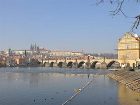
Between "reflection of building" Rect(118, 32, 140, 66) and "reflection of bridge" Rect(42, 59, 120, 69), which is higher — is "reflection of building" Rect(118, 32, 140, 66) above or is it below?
above

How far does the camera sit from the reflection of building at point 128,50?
8888 centimetres

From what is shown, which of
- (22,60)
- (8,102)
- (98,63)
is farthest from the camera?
(22,60)

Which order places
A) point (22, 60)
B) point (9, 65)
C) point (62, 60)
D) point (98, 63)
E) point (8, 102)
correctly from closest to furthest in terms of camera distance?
point (8, 102)
point (98, 63)
point (62, 60)
point (9, 65)
point (22, 60)

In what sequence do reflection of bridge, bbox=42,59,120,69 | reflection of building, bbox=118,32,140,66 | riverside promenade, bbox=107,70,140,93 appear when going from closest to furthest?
riverside promenade, bbox=107,70,140,93
reflection of building, bbox=118,32,140,66
reflection of bridge, bbox=42,59,120,69

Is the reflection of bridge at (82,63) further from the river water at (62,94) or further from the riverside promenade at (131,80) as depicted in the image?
the river water at (62,94)

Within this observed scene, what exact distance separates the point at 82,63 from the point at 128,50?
86.7ft

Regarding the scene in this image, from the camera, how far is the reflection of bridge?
10365 cm

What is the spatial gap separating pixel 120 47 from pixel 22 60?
218 feet

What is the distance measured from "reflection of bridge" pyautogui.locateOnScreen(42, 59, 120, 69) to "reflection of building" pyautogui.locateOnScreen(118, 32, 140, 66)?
3.42 m

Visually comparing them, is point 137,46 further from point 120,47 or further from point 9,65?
point 9,65

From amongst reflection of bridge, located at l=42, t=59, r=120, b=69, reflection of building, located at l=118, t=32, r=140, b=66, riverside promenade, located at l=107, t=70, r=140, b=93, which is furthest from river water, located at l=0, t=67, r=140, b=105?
reflection of bridge, located at l=42, t=59, r=120, b=69

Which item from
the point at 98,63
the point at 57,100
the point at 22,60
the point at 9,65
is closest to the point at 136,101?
the point at 57,100

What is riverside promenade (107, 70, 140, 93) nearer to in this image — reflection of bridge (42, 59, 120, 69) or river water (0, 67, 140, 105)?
river water (0, 67, 140, 105)

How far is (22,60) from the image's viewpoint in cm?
15338
